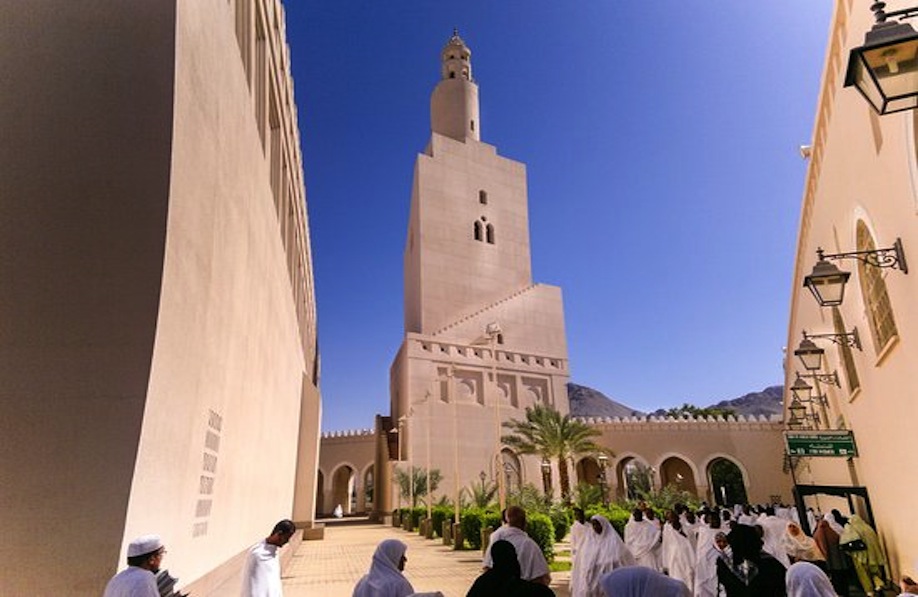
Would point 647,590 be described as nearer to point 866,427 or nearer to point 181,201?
point 181,201

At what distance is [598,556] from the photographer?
23.0 feet

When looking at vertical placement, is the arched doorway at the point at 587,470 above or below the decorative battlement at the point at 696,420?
below

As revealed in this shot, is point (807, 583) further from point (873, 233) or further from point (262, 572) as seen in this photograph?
point (873, 233)

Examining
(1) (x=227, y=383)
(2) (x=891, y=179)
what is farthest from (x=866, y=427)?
(1) (x=227, y=383)

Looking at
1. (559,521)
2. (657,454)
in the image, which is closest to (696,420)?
(657,454)

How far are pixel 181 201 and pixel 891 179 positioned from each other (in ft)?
19.5

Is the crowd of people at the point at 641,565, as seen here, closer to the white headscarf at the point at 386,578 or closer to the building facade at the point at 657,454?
the white headscarf at the point at 386,578

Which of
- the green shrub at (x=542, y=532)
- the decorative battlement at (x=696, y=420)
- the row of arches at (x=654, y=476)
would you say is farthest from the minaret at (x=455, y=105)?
the green shrub at (x=542, y=532)

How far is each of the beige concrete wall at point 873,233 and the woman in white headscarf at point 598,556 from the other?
291 centimetres

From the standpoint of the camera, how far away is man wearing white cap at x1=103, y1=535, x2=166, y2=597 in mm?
3061

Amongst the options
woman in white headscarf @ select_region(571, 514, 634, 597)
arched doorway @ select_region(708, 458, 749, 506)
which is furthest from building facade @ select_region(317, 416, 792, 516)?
woman in white headscarf @ select_region(571, 514, 634, 597)

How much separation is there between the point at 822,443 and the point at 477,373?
1019 inches

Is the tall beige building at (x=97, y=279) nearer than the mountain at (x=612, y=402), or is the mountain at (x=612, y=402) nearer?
the tall beige building at (x=97, y=279)

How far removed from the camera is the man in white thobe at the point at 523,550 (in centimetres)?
486
